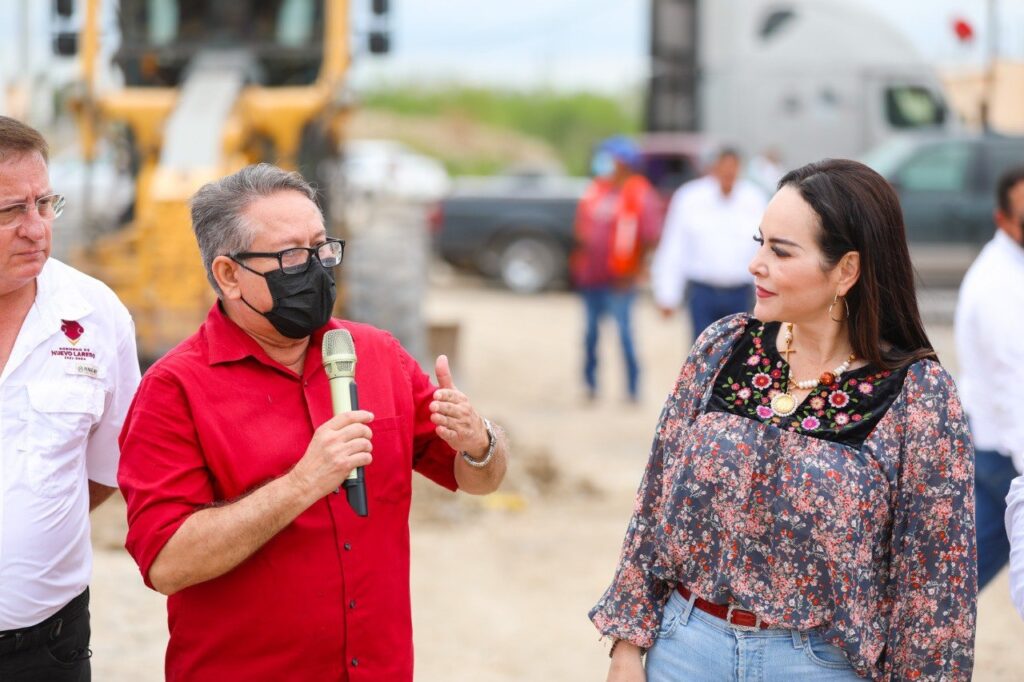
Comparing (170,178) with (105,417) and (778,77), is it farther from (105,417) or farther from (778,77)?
(778,77)

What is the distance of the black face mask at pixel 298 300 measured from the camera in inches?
109

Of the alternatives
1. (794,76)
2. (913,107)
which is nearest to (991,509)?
(913,107)

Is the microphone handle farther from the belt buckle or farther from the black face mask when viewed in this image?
the belt buckle

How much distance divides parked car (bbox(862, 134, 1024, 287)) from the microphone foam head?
13.1 meters

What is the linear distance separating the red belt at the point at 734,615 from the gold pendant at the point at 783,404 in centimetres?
40

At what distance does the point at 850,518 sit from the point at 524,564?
14.8 ft

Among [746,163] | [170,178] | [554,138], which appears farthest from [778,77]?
[554,138]

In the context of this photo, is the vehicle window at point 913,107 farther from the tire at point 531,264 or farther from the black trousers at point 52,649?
the black trousers at point 52,649

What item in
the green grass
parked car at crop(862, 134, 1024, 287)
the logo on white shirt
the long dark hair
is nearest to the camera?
the long dark hair

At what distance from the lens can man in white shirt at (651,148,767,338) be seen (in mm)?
9320

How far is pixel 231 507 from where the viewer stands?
2609 mm

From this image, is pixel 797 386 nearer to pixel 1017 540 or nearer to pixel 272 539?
pixel 1017 540

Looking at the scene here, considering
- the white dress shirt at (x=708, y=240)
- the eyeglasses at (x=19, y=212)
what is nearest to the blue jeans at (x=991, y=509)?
the eyeglasses at (x=19, y=212)

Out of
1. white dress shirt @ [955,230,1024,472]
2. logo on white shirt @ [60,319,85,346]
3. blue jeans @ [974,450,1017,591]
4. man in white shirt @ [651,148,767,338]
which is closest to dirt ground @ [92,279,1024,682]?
blue jeans @ [974,450,1017,591]
